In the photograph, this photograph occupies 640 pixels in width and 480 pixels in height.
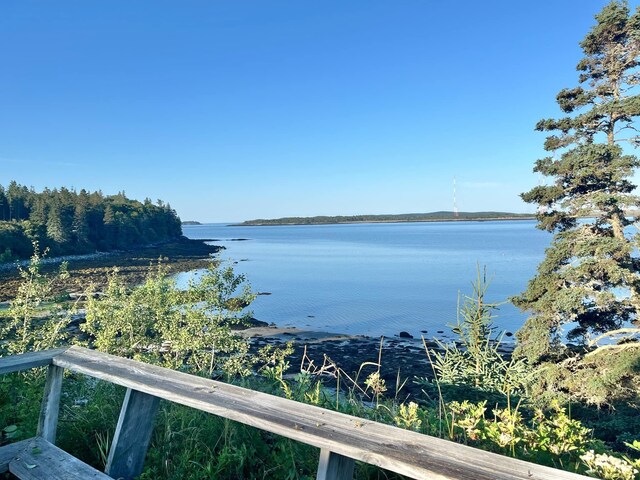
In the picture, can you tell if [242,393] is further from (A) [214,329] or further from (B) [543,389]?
(B) [543,389]

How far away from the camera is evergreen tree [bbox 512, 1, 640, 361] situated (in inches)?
457

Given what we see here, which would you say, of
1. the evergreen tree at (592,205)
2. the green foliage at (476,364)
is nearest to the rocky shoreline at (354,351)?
the evergreen tree at (592,205)

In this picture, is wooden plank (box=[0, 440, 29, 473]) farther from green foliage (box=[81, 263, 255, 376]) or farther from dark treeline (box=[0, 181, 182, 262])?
dark treeline (box=[0, 181, 182, 262])

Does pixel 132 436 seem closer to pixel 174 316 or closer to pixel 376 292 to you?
pixel 174 316

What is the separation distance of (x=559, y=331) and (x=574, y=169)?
4.85 meters

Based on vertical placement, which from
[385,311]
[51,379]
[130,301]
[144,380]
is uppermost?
[144,380]

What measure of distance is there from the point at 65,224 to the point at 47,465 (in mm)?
74084

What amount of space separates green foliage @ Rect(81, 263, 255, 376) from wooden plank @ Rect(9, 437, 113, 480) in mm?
5970

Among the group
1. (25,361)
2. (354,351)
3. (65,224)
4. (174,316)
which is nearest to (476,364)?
(25,361)

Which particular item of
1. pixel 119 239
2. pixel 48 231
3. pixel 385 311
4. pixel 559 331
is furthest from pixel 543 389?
pixel 119 239

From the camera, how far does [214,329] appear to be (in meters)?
9.20

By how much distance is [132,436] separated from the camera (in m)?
2.28

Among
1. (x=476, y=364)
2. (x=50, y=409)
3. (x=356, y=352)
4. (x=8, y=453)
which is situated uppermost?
(x=50, y=409)

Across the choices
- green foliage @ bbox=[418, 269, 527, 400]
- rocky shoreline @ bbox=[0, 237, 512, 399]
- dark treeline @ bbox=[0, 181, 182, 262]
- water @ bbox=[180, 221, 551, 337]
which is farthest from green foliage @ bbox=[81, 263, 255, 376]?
dark treeline @ bbox=[0, 181, 182, 262]
